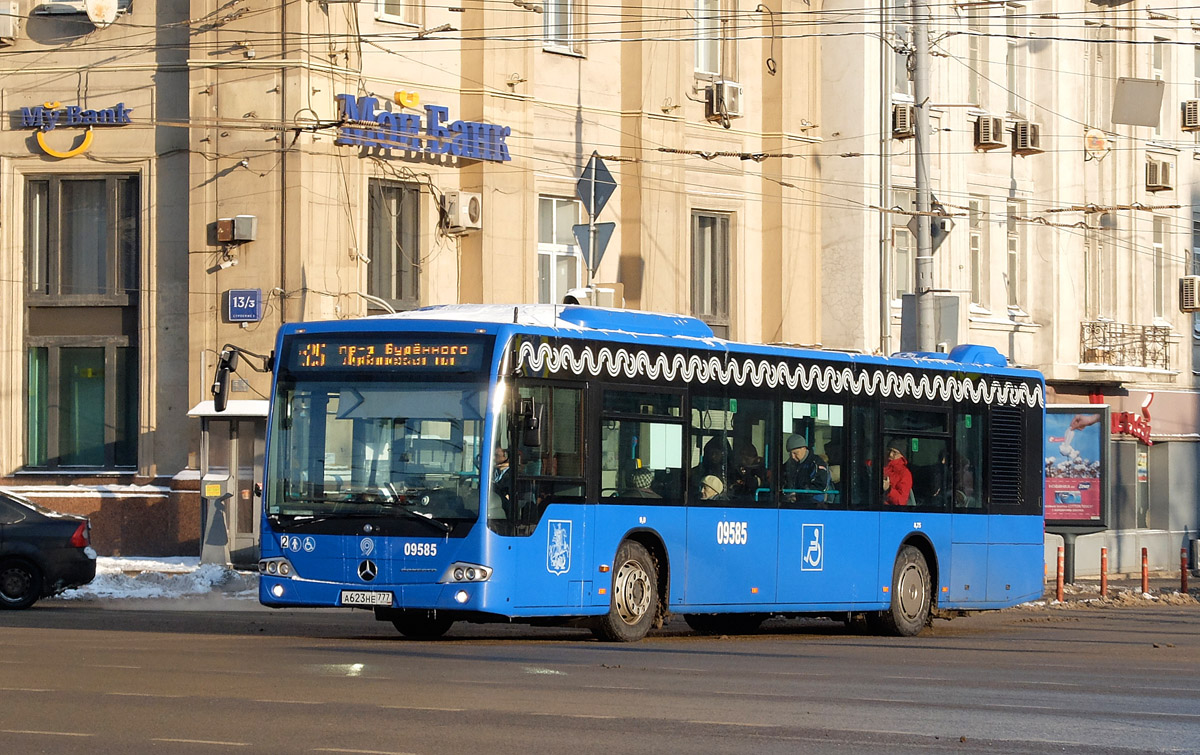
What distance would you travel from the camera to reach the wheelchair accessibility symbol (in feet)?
Answer: 61.8

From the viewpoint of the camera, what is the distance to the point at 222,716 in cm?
1012

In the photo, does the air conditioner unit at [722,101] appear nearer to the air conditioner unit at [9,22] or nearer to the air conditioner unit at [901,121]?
the air conditioner unit at [901,121]

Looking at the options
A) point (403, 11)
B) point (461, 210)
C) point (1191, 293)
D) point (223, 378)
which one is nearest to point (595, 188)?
point (461, 210)

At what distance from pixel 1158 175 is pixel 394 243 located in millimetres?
20045

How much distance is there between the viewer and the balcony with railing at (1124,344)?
41.1 metres

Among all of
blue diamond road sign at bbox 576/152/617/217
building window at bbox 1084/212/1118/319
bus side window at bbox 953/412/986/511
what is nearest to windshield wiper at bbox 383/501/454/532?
bus side window at bbox 953/412/986/511

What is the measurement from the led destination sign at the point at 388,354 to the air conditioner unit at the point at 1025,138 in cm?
2587

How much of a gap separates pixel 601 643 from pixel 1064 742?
719 centimetres

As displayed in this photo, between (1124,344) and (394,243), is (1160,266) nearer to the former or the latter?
(1124,344)

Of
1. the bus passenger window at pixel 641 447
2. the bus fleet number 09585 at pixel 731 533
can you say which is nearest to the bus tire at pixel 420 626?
the bus passenger window at pixel 641 447

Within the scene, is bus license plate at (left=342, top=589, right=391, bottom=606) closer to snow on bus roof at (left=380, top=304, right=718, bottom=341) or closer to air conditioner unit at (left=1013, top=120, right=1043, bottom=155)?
snow on bus roof at (left=380, top=304, right=718, bottom=341)

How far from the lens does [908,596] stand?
66.8ft

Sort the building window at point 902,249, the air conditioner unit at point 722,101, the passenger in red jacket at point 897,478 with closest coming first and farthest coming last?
the passenger in red jacket at point 897,478, the air conditioner unit at point 722,101, the building window at point 902,249

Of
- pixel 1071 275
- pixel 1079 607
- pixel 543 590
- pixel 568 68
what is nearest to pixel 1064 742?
pixel 543 590
